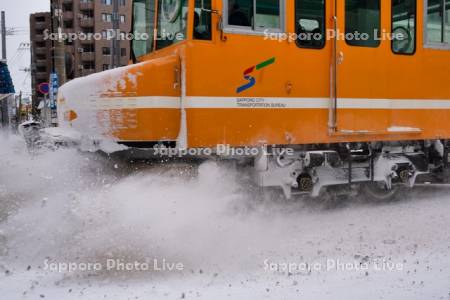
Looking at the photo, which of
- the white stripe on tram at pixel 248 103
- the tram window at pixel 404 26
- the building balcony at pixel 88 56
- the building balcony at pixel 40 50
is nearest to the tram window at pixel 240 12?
the white stripe on tram at pixel 248 103

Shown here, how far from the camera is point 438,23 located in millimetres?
7562

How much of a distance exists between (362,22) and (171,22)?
265cm

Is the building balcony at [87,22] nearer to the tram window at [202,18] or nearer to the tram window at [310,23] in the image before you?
the tram window at [310,23]

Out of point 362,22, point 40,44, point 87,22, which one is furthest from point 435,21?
Answer: point 40,44

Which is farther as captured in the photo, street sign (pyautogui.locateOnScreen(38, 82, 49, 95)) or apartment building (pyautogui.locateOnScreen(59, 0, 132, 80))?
apartment building (pyautogui.locateOnScreen(59, 0, 132, 80))

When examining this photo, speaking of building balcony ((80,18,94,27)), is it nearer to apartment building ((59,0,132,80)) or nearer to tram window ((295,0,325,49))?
apartment building ((59,0,132,80))

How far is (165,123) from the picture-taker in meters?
5.64

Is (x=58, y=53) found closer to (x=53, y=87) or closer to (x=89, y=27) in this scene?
(x=53, y=87)

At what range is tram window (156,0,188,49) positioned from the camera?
19.1 ft

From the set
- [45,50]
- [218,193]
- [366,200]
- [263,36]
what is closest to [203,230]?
[218,193]

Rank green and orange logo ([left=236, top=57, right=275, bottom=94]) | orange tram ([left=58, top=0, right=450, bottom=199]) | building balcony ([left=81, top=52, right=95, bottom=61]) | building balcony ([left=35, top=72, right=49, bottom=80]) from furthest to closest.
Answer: building balcony ([left=35, top=72, right=49, bottom=80]) → building balcony ([left=81, top=52, right=95, bottom=61]) → green and orange logo ([left=236, top=57, right=275, bottom=94]) → orange tram ([left=58, top=0, right=450, bottom=199])

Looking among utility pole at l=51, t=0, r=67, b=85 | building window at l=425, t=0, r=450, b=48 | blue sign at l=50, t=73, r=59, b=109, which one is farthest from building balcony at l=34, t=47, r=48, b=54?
building window at l=425, t=0, r=450, b=48

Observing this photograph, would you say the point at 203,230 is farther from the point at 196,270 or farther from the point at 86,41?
the point at 86,41

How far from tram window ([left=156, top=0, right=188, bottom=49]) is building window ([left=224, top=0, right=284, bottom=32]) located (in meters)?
0.51
